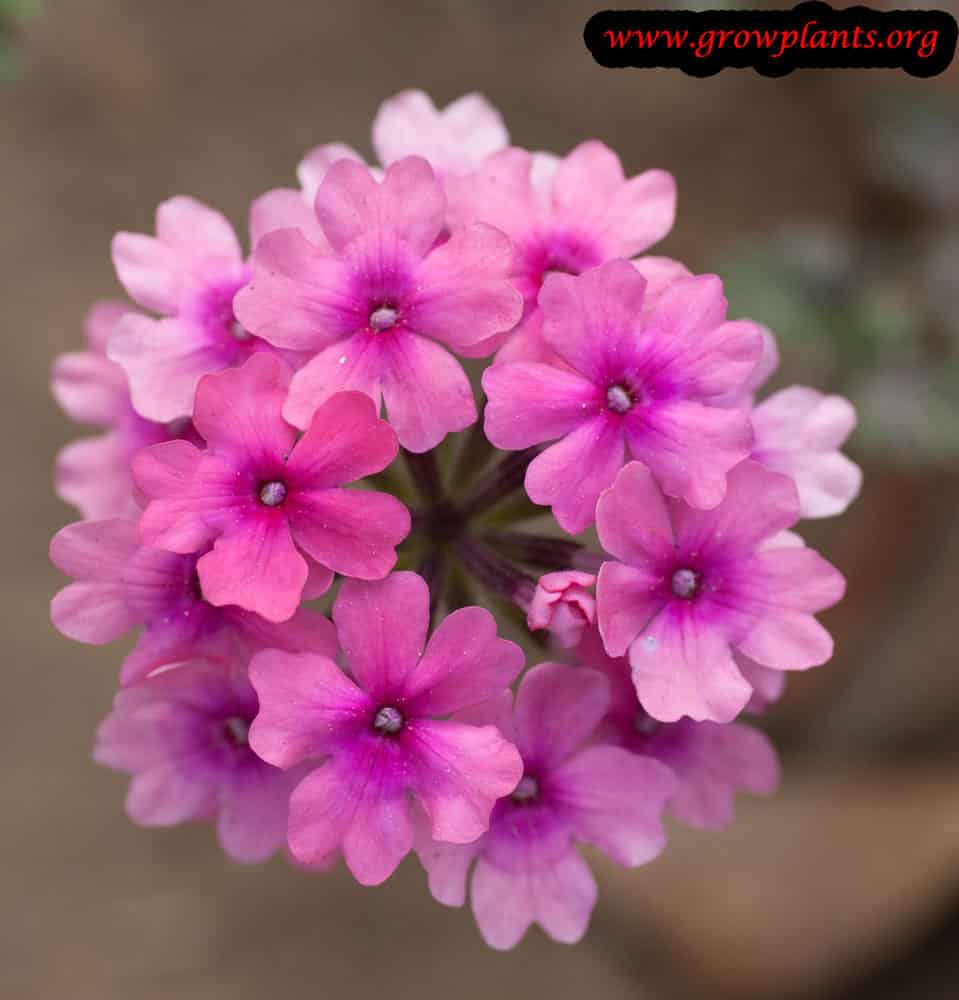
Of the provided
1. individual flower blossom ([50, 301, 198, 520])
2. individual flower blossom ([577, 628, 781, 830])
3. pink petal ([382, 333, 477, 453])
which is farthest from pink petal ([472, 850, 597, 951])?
individual flower blossom ([50, 301, 198, 520])

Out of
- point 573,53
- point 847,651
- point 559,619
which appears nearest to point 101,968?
point 847,651

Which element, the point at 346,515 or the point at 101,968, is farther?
the point at 101,968

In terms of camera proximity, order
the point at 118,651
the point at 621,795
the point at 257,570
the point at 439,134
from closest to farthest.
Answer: the point at 257,570 < the point at 621,795 < the point at 439,134 < the point at 118,651

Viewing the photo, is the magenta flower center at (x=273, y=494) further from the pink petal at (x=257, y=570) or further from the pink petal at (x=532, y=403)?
the pink petal at (x=532, y=403)

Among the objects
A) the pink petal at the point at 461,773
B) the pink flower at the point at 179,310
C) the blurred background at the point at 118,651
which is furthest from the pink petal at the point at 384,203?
the blurred background at the point at 118,651

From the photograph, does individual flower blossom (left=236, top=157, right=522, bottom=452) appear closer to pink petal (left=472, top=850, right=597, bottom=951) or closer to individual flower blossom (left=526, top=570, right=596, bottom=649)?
individual flower blossom (left=526, top=570, right=596, bottom=649)

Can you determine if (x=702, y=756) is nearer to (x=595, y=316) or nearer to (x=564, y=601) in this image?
(x=564, y=601)

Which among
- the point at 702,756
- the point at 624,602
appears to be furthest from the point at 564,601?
the point at 702,756

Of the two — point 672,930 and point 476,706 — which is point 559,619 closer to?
point 476,706
